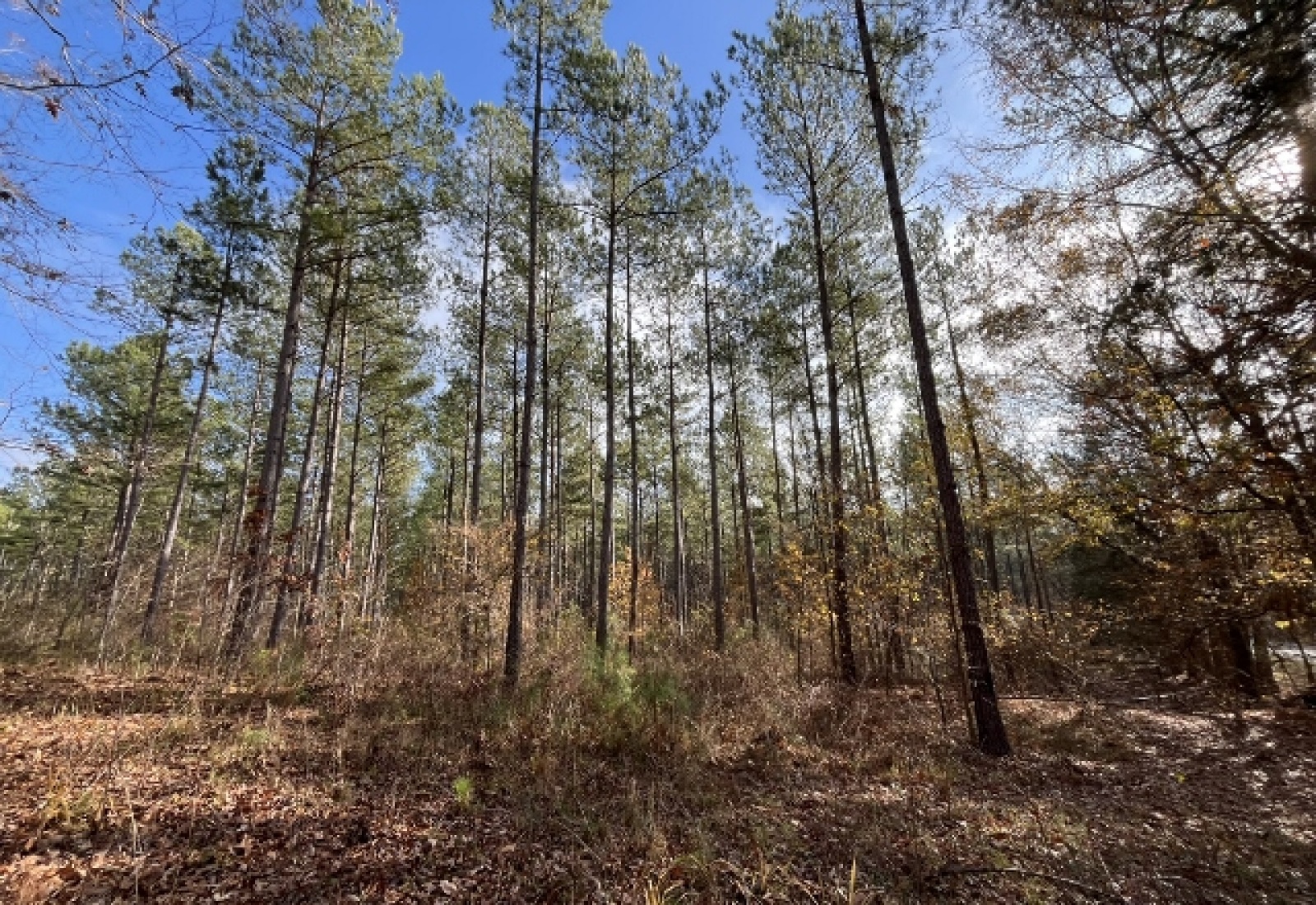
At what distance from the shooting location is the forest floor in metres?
3.57

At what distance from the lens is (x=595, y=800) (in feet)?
16.4

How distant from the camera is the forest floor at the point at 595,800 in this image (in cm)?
357

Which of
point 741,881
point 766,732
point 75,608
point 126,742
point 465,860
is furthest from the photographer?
point 75,608

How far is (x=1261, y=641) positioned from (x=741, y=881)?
1326cm

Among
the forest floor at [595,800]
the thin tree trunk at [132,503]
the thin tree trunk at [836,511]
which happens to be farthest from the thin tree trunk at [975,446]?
the thin tree trunk at [132,503]

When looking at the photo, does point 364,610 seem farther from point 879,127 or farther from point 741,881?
point 879,127

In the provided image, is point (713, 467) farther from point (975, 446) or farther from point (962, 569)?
point (962, 569)

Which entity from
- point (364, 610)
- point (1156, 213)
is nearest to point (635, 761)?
point (364, 610)

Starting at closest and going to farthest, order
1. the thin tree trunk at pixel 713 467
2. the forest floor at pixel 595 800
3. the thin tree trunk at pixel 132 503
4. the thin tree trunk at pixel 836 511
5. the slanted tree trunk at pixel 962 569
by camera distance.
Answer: the forest floor at pixel 595 800 → the slanted tree trunk at pixel 962 569 → the thin tree trunk at pixel 132 503 → the thin tree trunk at pixel 836 511 → the thin tree trunk at pixel 713 467

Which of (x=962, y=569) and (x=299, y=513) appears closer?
(x=962, y=569)

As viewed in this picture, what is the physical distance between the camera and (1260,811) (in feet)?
17.7

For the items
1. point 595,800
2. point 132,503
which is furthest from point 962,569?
point 132,503

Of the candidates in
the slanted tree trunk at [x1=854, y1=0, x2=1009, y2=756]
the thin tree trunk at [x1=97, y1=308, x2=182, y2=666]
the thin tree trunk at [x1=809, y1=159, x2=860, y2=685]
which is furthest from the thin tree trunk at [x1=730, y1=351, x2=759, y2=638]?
the thin tree trunk at [x1=97, y1=308, x2=182, y2=666]

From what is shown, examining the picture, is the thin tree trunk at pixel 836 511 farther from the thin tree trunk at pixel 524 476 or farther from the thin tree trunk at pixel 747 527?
the thin tree trunk at pixel 524 476
